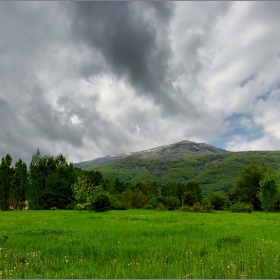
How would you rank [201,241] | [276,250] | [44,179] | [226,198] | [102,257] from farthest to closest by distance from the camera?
[226,198] < [44,179] < [201,241] < [276,250] < [102,257]

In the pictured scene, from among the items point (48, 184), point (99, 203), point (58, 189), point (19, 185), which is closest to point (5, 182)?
point (19, 185)

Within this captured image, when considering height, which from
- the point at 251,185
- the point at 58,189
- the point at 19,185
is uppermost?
the point at 19,185

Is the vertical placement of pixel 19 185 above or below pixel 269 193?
above

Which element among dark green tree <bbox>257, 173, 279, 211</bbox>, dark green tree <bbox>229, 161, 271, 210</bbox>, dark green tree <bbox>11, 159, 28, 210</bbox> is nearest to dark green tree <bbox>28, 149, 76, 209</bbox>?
dark green tree <bbox>11, 159, 28, 210</bbox>

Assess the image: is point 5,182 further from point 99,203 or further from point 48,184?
point 99,203

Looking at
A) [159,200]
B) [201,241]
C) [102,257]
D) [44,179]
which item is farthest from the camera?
[44,179]

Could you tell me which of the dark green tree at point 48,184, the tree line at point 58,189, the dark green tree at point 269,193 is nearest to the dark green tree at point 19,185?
the tree line at point 58,189

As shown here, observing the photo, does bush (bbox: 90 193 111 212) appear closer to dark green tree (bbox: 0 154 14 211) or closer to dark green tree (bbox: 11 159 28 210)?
dark green tree (bbox: 11 159 28 210)

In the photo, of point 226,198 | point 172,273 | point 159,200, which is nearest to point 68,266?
point 172,273

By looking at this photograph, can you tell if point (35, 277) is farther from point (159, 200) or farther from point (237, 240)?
point (159, 200)

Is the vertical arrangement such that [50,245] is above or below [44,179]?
below

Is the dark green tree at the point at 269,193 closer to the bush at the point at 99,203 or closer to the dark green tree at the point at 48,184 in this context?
the bush at the point at 99,203

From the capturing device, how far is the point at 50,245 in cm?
886

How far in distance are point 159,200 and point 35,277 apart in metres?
57.6
